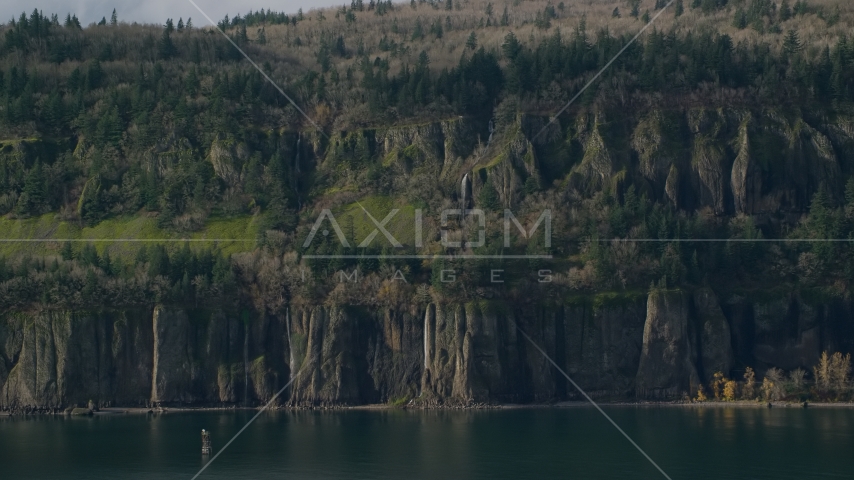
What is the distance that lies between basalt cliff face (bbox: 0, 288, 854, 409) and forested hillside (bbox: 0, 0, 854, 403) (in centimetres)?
81

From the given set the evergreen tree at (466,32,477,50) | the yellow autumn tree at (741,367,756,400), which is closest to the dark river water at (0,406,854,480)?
the yellow autumn tree at (741,367,756,400)

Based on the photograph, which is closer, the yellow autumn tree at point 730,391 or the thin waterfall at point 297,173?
the yellow autumn tree at point 730,391

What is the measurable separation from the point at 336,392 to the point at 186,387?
15845mm

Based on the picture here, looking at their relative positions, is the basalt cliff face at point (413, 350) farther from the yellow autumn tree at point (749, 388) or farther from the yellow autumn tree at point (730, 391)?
the yellow autumn tree at point (749, 388)

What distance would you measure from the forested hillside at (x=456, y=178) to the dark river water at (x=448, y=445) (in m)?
15.0

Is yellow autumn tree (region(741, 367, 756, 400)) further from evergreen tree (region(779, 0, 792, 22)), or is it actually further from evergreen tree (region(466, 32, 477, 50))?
evergreen tree (region(466, 32, 477, 50))

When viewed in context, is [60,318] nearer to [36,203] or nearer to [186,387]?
[186,387]

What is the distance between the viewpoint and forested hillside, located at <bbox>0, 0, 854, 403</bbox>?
137 m

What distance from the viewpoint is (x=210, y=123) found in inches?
6560

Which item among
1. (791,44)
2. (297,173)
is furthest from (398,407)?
(791,44)

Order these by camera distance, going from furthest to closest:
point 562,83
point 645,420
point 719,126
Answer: point 562,83, point 719,126, point 645,420

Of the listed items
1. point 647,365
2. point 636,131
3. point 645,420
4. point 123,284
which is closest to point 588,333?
point 647,365

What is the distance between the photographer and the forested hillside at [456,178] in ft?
451

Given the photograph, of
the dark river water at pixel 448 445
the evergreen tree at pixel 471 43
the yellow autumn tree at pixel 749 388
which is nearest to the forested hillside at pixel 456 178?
the yellow autumn tree at pixel 749 388
